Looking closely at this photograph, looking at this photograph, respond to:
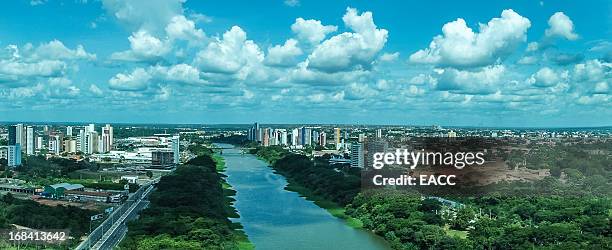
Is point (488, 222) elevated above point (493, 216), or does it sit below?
above

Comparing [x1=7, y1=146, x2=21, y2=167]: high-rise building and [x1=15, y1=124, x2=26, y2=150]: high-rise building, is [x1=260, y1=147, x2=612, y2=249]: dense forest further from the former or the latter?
[x1=15, y1=124, x2=26, y2=150]: high-rise building

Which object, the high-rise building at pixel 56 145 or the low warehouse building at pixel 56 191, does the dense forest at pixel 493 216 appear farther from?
the high-rise building at pixel 56 145

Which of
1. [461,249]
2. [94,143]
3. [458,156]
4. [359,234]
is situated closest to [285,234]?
[359,234]

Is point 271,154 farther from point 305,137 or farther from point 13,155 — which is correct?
point 13,155

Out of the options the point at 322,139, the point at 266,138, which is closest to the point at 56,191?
the point at 322,139

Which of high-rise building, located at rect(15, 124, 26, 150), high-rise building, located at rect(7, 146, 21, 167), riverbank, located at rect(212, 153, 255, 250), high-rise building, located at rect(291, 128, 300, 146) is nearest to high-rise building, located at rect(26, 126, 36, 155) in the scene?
high-rise building, located at rect(15, 124, 26, 150)

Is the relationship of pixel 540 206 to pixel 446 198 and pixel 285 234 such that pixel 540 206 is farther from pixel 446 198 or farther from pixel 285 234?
pixel 285 234
